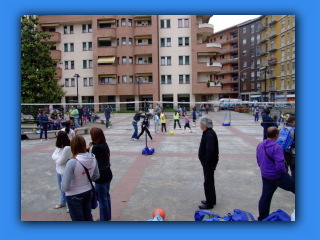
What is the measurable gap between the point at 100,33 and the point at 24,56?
902 inches

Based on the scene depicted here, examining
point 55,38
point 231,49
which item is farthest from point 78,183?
point 231,49

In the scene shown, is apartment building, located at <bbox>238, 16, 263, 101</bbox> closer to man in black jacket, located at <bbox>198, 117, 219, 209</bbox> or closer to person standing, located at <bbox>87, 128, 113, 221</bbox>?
man in black jacket, located at <bbox>198, 117, 219, 209</bbox>

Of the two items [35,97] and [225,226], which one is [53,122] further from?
[225,226]

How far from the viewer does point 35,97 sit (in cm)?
1923

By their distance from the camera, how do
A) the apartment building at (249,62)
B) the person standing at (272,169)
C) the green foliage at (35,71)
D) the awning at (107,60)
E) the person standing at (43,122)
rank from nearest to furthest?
the person standing at (272,169), the person standing at (43,122), the green foliage at (35,71), the awning at (107,60), the apartment building at (249,62)

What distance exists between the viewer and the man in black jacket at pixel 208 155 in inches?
171

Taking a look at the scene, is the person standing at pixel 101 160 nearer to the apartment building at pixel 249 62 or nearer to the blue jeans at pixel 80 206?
the blue jeans at pixel 80 206

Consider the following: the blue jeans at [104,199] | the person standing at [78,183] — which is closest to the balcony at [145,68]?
the blue jeans at [104,199]

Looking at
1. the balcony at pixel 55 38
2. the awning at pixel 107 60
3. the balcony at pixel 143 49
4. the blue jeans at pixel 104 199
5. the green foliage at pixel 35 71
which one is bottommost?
the blue jeans at pixel 104 199

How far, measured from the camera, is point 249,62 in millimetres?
60031

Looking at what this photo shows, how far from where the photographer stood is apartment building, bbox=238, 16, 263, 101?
56.9 meters

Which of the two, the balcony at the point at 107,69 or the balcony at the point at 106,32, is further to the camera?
the balcony at the point at 107,69

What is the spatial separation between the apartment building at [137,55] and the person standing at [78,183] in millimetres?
36342

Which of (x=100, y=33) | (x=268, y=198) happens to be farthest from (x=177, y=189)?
(x=100, y=33)
